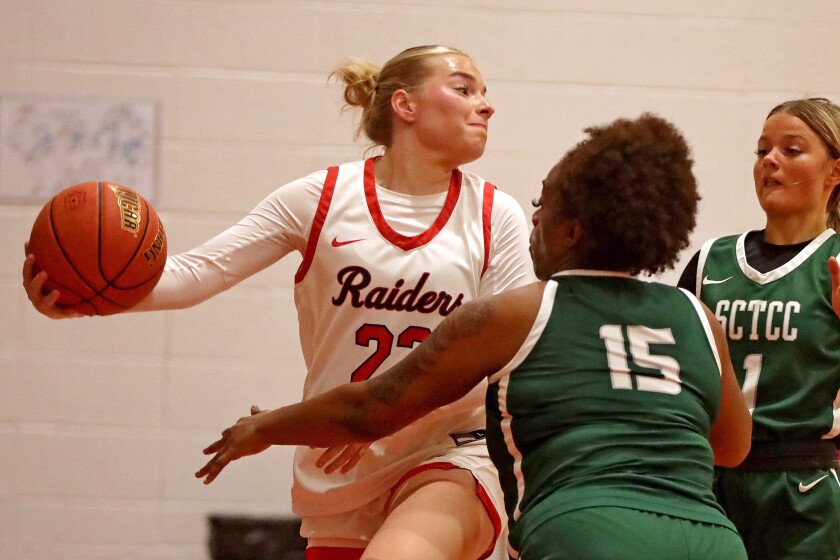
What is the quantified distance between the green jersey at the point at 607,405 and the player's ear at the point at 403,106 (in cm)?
124

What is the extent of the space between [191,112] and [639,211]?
A: 2965 millimetres

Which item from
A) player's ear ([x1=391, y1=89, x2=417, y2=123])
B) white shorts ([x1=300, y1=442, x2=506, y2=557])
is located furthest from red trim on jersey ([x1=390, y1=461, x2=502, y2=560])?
player's ear ([x1=391, y1=89, x2=417, y2=123])

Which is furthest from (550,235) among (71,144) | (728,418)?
(71,144)

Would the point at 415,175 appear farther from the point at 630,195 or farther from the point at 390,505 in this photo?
the point at 630,195

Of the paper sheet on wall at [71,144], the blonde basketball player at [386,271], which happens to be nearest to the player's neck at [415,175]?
the blonde basketball player at [386,271]

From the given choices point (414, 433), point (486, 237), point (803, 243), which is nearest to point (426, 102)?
point (486, 237)

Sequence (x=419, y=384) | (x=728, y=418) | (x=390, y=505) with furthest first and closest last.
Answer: (x=390, y=505), (x=728, y=418), (x=419, y=384)

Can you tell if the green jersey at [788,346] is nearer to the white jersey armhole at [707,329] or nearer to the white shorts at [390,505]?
the white shorts at [390,505]

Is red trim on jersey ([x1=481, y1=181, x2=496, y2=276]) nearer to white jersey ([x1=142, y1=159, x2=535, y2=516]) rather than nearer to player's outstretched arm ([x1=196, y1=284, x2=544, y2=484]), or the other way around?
white jersey ([x1=142, y1=159, x2=535, y2=516])

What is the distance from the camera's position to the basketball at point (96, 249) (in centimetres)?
268

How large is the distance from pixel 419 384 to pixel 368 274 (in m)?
0.93

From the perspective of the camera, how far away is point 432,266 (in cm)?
287

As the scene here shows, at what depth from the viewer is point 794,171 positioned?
9.83 ft

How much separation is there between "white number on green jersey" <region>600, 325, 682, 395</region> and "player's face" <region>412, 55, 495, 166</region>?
1253 mm
